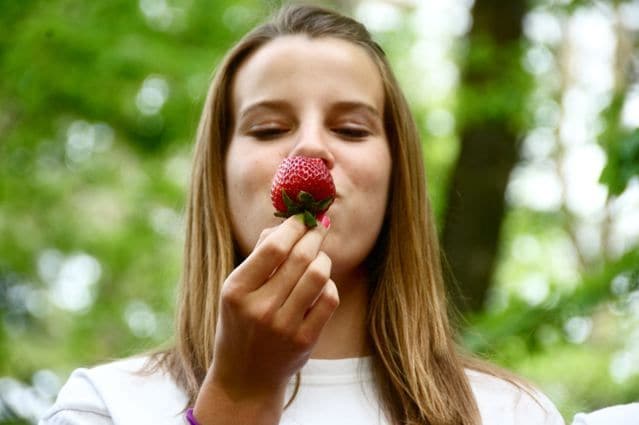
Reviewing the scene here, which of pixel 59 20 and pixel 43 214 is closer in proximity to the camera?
pixel 59 20

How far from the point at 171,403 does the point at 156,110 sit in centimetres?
423

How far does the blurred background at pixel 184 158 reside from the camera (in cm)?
385

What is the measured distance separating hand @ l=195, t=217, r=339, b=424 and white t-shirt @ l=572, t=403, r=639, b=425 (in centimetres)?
64

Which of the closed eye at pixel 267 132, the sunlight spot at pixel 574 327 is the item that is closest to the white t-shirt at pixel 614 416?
the closed eye at pixel 267 132

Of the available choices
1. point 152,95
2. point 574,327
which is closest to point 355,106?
point 574,327

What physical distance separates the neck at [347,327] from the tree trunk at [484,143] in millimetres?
2884

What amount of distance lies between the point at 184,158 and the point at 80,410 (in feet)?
20.1

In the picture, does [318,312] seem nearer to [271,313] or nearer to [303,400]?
[271,313]

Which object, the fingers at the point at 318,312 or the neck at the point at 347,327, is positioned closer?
the fingers at the point at 318,312

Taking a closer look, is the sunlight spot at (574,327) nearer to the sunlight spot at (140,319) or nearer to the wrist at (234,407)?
the wrist at (234,407)

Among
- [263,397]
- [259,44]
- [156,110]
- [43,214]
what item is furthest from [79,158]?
[263,397]

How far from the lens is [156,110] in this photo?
19.9 ft

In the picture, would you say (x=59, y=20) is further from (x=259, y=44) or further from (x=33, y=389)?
(x=259, y=44)

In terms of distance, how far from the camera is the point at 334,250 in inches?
81.6
